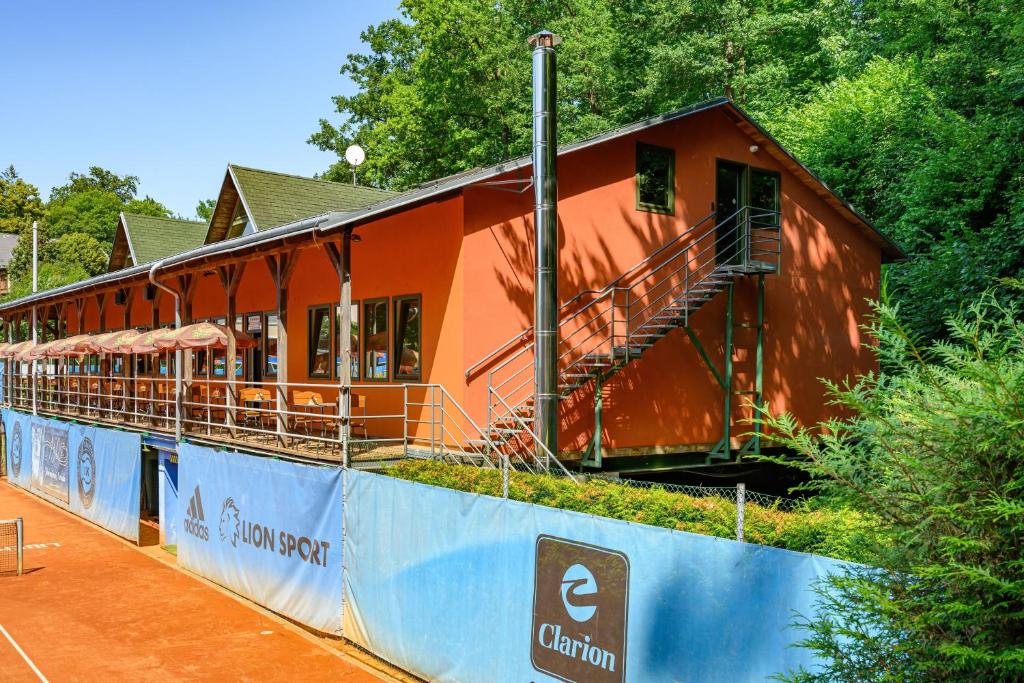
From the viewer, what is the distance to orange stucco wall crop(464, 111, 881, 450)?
14844mm

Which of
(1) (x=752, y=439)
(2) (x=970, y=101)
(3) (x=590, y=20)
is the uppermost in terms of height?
(3) (x=590, y=20)

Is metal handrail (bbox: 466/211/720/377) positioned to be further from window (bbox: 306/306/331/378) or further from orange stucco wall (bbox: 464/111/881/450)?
window (bbox: 306/306/331/378)

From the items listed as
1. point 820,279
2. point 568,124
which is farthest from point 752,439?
point 568,124

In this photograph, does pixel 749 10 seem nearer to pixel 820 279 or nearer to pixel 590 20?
pixel 590 20

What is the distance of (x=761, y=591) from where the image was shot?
5.84 m

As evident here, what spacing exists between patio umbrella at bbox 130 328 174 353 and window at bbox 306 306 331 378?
9.89 ft

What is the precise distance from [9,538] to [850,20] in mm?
41420

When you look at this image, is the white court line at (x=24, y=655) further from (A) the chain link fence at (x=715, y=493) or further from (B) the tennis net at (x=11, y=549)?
(A) the chain link fence at (x=715, y=493)

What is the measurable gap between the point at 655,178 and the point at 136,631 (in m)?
12.0

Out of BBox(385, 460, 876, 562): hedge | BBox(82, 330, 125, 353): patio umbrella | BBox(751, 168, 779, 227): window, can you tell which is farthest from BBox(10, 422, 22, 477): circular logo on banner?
BBox(751, 168, 779, 227): window

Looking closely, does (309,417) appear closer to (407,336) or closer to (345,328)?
(407,336)

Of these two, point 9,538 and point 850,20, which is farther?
point 850,20

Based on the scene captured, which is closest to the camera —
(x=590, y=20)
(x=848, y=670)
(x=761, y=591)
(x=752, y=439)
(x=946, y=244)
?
(x=848, y=670)

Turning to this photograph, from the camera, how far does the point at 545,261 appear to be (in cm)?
1245
